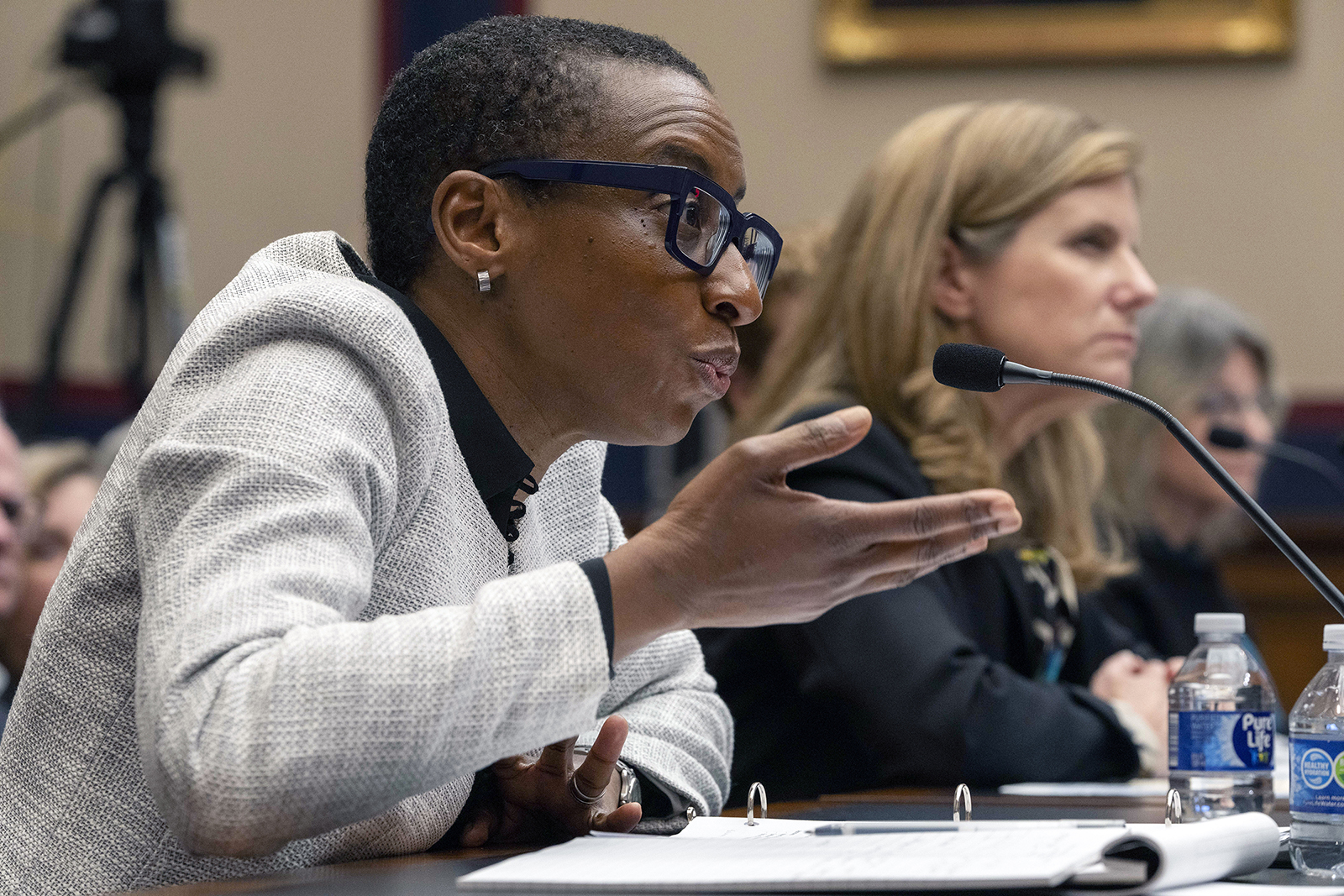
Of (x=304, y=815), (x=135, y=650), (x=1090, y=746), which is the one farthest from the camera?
(x=1090, y=746)

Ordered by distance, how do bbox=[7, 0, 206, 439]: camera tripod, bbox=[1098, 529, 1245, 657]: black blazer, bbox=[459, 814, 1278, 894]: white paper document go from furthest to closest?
bbox=[7, 0, 206, 439]: camera tripod → bbox=[1098, 529, 1245, 657]: black blazer → bbox=[459, 814, 1278, 894]: white paper document

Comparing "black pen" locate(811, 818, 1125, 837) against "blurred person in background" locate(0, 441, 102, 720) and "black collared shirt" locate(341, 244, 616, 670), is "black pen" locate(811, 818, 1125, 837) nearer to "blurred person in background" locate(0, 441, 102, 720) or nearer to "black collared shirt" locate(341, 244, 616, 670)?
Answer: "black collared shirt" locate(341, 244, 616, 670)

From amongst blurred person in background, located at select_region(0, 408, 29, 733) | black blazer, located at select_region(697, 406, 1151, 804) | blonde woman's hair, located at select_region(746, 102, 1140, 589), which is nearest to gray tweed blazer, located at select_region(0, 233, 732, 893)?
black blazer, located at select_region(697, 406, 1151, 804)

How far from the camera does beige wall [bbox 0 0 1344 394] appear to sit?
3.69 m

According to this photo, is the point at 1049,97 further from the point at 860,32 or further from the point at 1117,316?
the point at 1117,316

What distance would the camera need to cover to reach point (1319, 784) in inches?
40.2

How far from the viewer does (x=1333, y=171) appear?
3689 millimetres

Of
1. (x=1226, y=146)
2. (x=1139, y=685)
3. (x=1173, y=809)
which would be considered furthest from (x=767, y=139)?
(x=1173, y=809)

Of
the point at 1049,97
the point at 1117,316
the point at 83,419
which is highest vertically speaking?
the point at 1049,97

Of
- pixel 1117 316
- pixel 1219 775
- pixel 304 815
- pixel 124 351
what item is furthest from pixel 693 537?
pixel 124 351

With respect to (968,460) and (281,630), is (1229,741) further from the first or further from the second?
(281,630)

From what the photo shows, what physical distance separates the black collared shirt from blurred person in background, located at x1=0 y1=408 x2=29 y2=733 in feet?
4.97

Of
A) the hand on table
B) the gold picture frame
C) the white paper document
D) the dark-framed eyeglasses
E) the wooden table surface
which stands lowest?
the hand on table

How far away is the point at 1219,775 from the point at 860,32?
2.81 m
